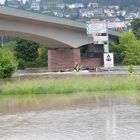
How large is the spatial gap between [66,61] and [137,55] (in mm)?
9680

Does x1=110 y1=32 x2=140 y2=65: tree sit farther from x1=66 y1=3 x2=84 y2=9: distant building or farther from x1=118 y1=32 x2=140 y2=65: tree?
x1=66 y1=3 x2=84 y2=9: distant building

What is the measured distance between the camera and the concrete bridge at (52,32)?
58.4m

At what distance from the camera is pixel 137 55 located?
2805 inches

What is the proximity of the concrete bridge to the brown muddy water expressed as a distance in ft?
119

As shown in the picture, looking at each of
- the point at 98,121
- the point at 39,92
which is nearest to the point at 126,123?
the point at 98,121

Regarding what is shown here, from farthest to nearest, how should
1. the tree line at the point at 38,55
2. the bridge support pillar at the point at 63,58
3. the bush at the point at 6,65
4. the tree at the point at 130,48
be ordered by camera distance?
the tree at the point at 130,48 < the bridge support pillar at the point at 63,58 < the tree line at the point at 38,55 < the bush at the point at 6,65

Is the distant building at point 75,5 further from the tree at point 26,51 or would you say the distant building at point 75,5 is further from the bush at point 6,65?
the bush at point 6,65

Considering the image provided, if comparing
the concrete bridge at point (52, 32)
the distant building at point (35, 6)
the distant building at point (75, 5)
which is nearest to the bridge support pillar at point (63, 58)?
the concrete bridge at point (52, 32)

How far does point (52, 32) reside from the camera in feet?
208

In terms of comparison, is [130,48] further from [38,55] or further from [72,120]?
[72,120]

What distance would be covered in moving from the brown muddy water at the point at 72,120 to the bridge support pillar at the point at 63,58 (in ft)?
150

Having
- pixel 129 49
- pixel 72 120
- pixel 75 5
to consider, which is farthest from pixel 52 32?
pixel 75 5

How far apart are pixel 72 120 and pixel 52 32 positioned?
48.5m

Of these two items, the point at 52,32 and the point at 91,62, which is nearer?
the point at 52,32
